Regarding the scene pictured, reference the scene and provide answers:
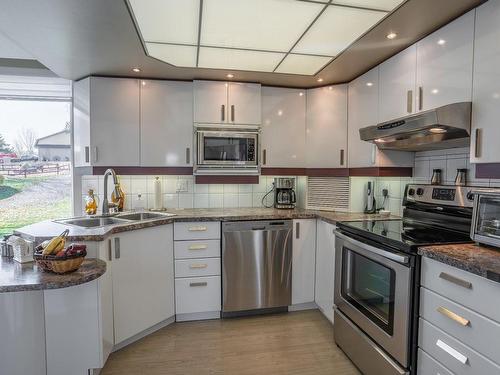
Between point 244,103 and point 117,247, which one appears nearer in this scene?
point 117,247

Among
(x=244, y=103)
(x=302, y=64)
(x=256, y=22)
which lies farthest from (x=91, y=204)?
(x=302, y=64)

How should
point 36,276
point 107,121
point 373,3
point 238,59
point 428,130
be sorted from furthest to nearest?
point 107,121
point 238,59
point 428,130
point 373,3
point 36,276

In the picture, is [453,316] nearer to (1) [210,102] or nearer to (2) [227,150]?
(2) [227,150]

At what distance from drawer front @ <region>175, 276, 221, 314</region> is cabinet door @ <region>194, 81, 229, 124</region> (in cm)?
152

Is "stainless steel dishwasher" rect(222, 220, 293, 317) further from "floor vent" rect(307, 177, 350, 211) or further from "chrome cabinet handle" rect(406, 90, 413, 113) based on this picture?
"chrome cabinet handle" rect(406, 90, 413, 113)

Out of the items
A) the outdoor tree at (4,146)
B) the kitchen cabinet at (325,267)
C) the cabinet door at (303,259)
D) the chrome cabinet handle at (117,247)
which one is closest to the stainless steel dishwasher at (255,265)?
the cabinet door at (303,259)

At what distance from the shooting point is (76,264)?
154cm

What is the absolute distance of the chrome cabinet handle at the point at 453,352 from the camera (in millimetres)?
1258

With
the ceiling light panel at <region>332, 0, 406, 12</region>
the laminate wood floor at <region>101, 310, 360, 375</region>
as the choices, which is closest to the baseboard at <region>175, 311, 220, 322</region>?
the laminate wood floor at <region>101, 310, 360, 375</region>

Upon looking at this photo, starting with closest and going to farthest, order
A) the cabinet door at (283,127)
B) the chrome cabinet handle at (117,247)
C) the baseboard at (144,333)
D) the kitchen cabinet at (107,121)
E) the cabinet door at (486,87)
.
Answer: the cabinet door at (486,87), the chrome cabinet handle at (117,247), the baseboard at (144,333), the kitchen cabinet at (107,121), the cabinet door at (283,127)

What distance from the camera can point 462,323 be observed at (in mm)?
1257

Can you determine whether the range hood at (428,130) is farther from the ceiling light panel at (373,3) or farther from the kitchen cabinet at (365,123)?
the ceiling light panel at (373,3)

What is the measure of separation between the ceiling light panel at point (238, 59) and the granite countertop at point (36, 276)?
1.71 m

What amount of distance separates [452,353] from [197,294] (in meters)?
1.91
